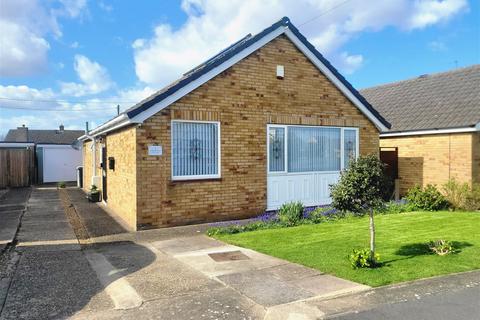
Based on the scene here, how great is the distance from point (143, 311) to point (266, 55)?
8.47 m

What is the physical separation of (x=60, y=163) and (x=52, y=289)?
79.3ft

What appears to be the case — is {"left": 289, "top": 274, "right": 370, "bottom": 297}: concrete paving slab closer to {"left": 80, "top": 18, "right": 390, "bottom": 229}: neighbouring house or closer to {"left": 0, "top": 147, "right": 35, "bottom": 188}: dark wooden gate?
{"left": 80, "top": 18, "right": 390, "bottom": 229}: neighbouring house

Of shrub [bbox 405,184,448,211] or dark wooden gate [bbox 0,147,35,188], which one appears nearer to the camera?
shrub [bbox 405,184,448,211]

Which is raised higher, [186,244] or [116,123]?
[116,123]

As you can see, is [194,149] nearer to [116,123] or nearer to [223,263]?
[116,123]

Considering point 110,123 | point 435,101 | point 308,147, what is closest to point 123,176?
point 110,123

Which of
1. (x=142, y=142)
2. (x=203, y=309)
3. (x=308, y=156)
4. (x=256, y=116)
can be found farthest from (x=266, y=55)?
(x=203, y=309)

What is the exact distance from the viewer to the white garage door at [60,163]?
1064 inches

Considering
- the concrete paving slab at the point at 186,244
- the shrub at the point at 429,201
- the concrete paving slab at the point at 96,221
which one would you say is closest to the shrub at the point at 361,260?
the concrete paving slab at the point at 186,244

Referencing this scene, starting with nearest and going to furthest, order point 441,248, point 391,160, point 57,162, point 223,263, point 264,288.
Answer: point 264,288
point 223,263
point 441,248
point 391,160
point 57,162

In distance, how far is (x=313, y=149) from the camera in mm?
12352

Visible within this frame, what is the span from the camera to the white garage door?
1064 inches

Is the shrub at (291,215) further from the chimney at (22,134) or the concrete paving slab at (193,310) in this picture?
the chimney at (22,134)

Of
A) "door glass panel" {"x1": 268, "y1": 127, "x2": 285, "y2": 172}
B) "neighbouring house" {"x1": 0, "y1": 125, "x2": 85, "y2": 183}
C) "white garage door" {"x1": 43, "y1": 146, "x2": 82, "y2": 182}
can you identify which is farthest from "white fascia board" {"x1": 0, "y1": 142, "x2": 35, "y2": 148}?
"door glass panel" {"x1": 268, "y1": 127, "x2": 285, "y2": 172}
